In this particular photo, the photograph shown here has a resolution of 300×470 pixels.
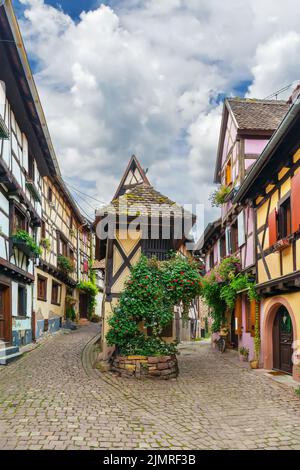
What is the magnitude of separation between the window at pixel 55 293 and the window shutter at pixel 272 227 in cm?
1182

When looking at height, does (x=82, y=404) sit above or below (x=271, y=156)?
below

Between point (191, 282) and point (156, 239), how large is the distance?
1650mm

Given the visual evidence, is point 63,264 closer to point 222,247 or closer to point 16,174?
point 222,247

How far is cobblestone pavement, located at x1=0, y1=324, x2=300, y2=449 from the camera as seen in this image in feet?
16.4

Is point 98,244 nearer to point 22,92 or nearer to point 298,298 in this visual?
point 22,92

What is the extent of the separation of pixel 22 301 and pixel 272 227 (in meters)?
8.10

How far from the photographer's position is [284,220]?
10086mm

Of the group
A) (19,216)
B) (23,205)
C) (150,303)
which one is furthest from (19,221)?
(150,303)

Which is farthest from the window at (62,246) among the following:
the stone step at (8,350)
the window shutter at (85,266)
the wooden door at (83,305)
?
the stone step at (8,350)

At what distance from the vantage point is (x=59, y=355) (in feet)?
39.9

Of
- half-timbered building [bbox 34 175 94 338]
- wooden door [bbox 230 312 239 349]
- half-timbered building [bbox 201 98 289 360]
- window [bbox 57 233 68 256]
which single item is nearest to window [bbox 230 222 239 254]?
half-timbered building [bbox 201 98 289 360]

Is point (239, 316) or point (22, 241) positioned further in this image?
point (239, 316)
